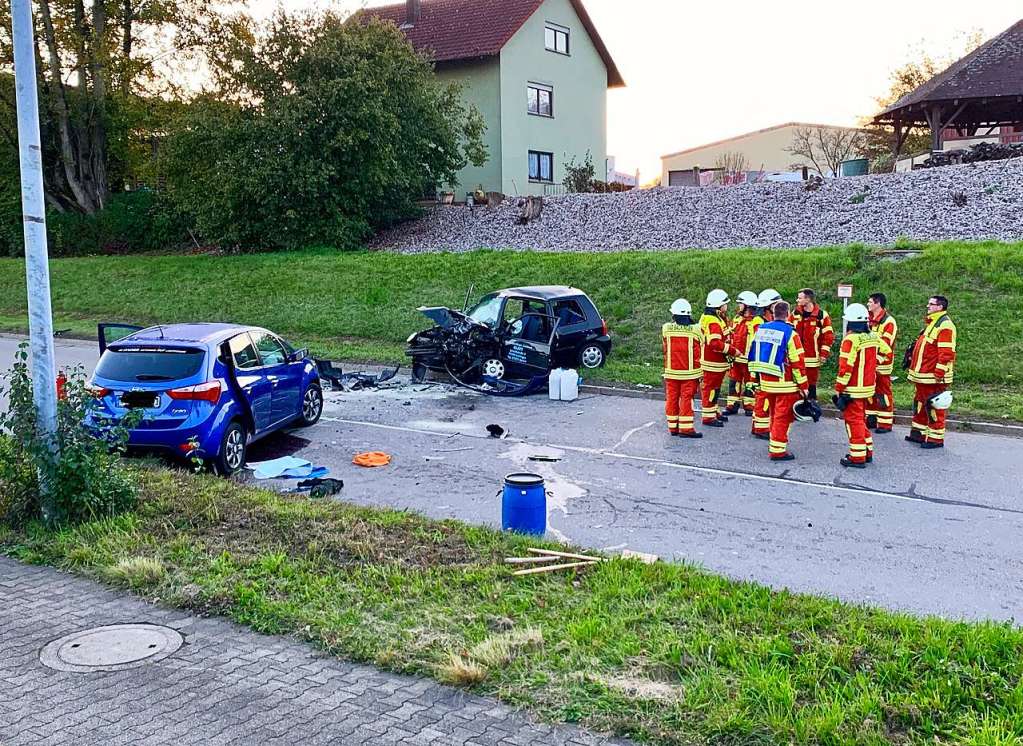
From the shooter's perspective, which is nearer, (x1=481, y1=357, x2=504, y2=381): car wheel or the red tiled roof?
(x1=481, y1=357, x2=504, y2=381): car wheel

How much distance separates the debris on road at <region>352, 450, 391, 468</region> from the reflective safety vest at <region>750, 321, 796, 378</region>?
14.3 ft

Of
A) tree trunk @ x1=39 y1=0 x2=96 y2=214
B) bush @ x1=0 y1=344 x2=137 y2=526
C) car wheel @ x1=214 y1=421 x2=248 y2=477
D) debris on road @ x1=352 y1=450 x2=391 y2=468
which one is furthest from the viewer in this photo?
tree trunk @ x1=39 y1=0 x2=96 y2=214

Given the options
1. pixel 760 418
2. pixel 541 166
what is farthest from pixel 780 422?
pixel 541 166

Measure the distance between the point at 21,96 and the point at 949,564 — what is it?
25.9 feet

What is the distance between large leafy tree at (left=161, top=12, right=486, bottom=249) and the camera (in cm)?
2545

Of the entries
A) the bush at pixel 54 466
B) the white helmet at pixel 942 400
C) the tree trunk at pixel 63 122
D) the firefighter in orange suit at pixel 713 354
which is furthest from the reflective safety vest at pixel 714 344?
the tree trunk at pixel 63 122

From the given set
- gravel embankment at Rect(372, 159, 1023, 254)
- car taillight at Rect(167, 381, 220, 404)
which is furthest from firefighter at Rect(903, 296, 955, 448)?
gravel embankment at Rect(372, 159, 1023, 254)

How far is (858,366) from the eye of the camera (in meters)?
9.73

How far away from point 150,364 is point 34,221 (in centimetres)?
249

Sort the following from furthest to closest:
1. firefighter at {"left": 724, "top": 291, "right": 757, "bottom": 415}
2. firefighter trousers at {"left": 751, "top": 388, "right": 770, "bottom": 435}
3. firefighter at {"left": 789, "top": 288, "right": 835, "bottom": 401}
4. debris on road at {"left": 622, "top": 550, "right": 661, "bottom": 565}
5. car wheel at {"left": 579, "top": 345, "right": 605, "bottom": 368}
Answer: car wheel at {"left": 579, "top": 345, "right": 605, "bottom": 368}
firefighter at {"left": 724, "top": 291, "right": 757, "bottom": 415}
firefighter at {"left": 789, "top": 288, "right": 835, "bottom": 401}
firefighter trousers at {"left": 751, "top": 388, "right": 770, "bottom": 435}
debris on road at {"left": 622, "top": 550, "right": 661, "bottom": 565}

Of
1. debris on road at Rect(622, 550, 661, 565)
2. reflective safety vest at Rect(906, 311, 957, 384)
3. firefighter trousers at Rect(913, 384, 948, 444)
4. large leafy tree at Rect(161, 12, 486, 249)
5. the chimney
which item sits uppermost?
the chimney

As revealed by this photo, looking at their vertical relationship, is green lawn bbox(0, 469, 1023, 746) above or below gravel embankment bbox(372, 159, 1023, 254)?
below

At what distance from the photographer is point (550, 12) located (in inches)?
1431

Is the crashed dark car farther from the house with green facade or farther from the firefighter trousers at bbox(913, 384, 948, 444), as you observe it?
the house with green facade
